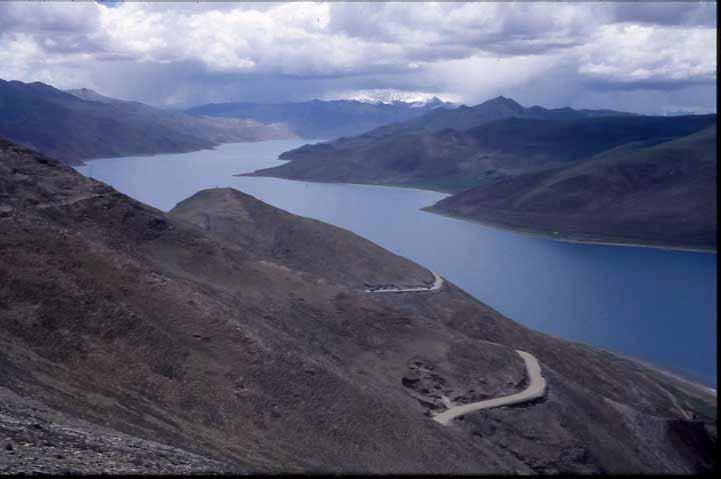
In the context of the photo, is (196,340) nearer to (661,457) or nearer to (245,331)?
(245,331)

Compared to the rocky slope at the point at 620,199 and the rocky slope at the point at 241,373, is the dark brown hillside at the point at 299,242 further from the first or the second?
the rocky slope at the point at 620,199

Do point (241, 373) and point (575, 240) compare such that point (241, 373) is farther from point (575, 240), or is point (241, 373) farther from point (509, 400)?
point (575, 240)

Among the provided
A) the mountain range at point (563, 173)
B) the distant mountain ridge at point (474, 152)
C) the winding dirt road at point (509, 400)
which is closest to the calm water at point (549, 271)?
the mountain range at point (563, 173)

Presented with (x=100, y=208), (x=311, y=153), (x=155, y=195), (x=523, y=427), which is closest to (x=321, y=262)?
(x=100, y=208)

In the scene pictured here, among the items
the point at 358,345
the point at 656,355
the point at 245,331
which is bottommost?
the point at 656,355

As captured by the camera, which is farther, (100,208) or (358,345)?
(100,208)

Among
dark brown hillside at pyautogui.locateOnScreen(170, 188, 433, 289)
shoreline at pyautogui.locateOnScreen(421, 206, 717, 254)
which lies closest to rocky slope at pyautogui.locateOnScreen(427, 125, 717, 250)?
shoreline at pyautogui.locateOnScreen(421, 206, 717, 254)

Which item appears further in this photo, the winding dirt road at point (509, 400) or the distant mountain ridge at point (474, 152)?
the distant mountain ridge at point (474, 152)
